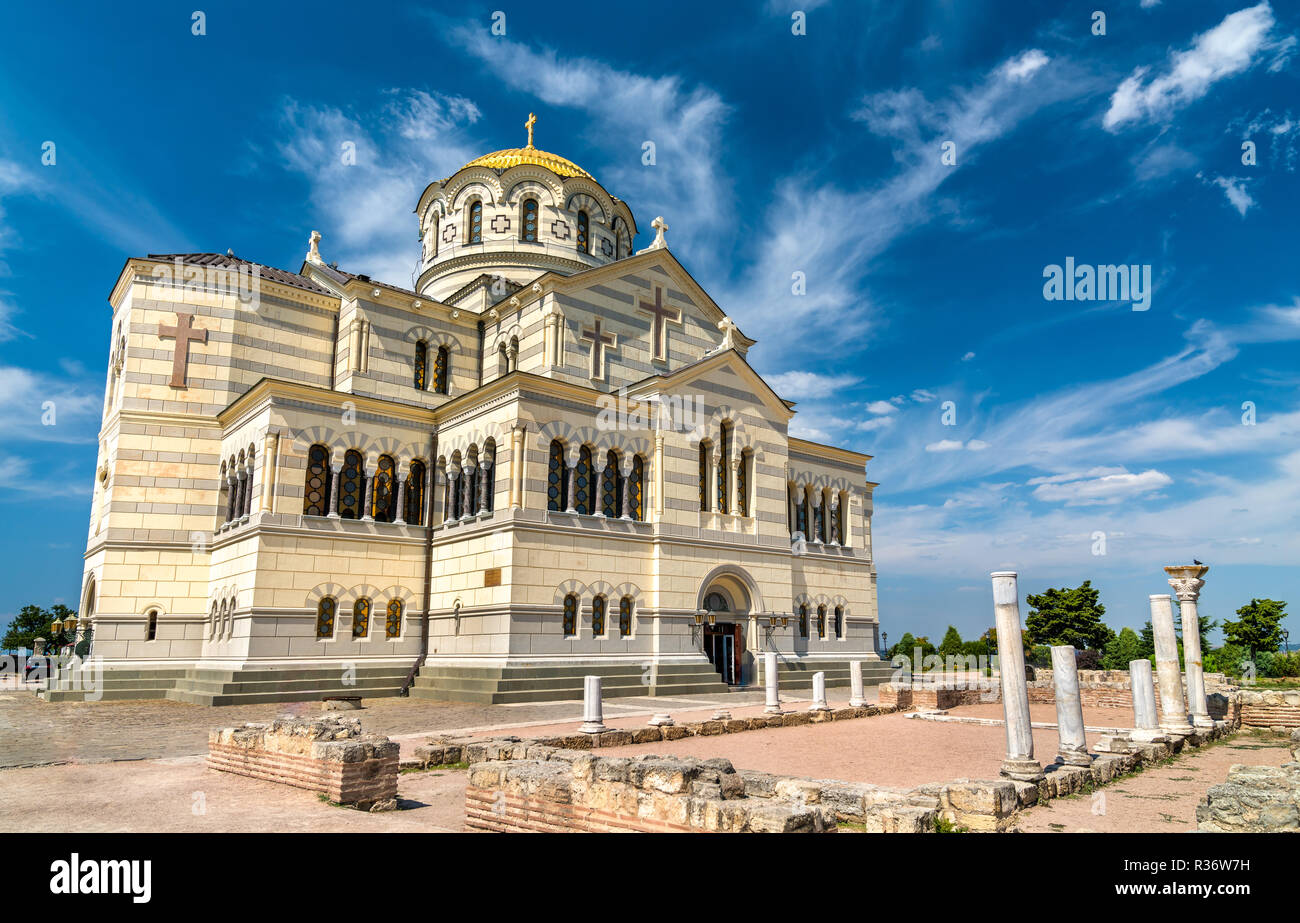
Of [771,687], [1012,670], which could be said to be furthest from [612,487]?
[1012,670]

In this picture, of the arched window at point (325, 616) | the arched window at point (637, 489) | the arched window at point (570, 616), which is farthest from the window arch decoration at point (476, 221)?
the arched window at point (570, 616)

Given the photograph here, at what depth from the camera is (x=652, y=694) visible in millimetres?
26266

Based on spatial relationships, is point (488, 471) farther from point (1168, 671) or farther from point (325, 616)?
point (1168, 671)

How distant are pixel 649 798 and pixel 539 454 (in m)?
18.7

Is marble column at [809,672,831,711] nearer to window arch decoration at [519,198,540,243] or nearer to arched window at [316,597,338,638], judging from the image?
arched window at [316,597,338,638]

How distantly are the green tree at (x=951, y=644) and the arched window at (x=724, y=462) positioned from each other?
2486 centimetres

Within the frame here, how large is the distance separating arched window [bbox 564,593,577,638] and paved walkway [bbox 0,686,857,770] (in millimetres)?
2441

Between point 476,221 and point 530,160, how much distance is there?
367 centimetres

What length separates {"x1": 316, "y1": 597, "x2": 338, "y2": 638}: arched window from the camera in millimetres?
25750

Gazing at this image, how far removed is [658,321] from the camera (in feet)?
108

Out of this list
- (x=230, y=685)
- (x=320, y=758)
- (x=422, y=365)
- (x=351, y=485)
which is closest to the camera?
(x=320, y=758)

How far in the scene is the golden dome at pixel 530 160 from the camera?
36.9m

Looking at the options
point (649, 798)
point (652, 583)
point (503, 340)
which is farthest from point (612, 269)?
point (649, 798)

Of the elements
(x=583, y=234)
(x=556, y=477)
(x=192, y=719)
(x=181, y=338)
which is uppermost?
(x=583, y=234)
